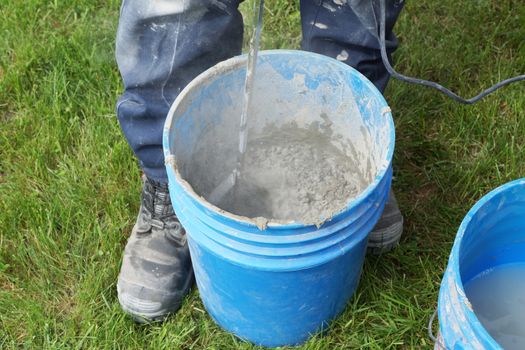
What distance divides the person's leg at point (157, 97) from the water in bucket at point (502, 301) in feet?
2.47

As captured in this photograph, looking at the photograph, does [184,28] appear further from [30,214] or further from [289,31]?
[289,31]

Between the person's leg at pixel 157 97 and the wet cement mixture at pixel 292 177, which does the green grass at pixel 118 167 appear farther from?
the wet cement mixture at pixel 292 177

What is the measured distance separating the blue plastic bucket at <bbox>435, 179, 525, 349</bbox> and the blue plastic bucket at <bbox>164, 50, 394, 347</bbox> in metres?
0.20

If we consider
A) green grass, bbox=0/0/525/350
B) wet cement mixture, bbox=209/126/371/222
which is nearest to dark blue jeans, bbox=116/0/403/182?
wet cement mixture, bbox=209/126/371/222

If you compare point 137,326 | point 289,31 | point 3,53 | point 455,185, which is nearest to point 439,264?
point 455,185

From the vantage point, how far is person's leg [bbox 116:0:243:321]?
1.58m

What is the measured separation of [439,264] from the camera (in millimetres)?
1900

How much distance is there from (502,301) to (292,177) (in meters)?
0.60

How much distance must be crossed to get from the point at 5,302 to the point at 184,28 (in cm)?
86

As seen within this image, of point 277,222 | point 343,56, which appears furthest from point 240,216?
point 343,56

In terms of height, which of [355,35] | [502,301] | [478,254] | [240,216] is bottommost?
[502,301]

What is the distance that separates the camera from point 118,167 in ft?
6.80

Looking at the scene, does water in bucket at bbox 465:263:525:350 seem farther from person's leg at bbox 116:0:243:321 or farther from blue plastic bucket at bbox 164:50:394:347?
person's leg at bbox 116:0:243:321

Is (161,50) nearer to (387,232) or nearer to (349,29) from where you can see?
(349,29)
